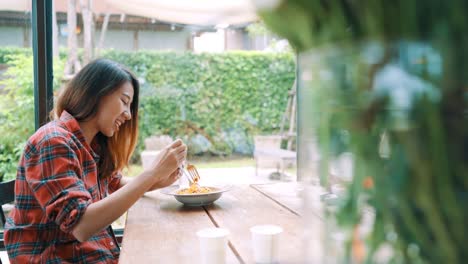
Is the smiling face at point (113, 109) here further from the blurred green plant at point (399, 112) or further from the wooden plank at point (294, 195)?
the blurred green plant at point (399, 112)

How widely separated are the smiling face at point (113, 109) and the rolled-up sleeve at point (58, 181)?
0.24 metres

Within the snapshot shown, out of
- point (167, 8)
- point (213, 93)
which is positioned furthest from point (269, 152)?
point (167, 8)

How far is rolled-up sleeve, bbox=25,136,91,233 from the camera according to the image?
113 centimetres

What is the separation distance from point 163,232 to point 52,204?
0.99ft

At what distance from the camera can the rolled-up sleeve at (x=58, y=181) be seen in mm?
1134

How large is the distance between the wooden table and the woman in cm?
11

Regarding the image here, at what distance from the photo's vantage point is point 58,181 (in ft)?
3.81

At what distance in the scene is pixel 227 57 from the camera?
5.19m

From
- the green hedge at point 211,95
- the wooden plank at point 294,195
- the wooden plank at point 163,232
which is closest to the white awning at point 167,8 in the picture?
the green hedge at point 211,95

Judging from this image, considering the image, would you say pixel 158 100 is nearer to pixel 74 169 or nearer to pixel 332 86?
pixel 74 169

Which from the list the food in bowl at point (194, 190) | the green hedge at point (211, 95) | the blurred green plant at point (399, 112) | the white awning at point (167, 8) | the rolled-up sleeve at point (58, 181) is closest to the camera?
the blurred green plant at point (399, 112)

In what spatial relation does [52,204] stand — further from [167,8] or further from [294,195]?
[167,8]

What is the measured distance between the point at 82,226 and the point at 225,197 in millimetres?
678

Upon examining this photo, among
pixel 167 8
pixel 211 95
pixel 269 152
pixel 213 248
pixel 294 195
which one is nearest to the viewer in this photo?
pixel 213 248
